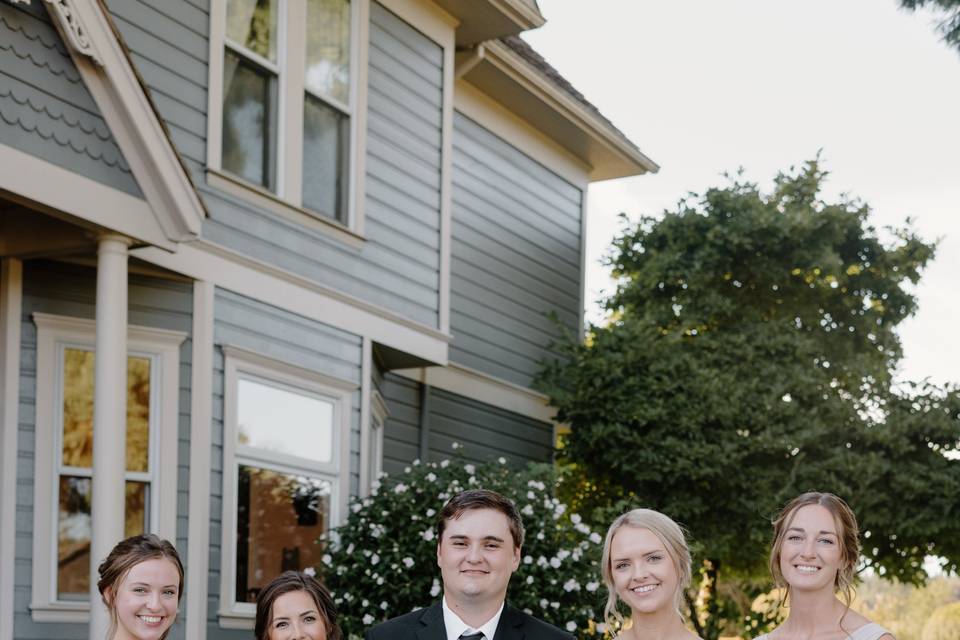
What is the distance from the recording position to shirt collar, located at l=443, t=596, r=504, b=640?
16.4 ft

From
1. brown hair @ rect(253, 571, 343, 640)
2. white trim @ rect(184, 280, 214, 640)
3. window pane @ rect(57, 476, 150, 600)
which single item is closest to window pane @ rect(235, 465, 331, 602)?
white trim @ rect(184, 280, 214, 640)

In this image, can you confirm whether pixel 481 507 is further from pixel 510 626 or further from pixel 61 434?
pixel 61 434

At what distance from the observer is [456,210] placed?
15.1 metres

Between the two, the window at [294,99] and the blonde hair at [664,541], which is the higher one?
the window at [294,99]

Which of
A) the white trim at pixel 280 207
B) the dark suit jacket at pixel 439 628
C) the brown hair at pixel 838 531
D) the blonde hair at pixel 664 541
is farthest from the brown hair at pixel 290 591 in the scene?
the white trim at pixel 280 207

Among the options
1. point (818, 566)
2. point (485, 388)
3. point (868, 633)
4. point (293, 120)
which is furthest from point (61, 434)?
point (485, 388)

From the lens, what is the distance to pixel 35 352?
898 cm

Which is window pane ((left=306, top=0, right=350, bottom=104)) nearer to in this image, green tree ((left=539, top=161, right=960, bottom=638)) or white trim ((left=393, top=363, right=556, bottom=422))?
white trim ((left=393, top=363, right=556, bottom=422))

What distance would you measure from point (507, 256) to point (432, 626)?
11207 mm

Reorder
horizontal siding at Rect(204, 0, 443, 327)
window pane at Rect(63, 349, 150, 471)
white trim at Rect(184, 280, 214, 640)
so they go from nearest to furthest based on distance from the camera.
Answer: window pane at Rect(63, 349, 150, 471)
white trim at Rect(184, 280, 214, 640)
horizontal siding at Rect(204, 0, 443, 327)

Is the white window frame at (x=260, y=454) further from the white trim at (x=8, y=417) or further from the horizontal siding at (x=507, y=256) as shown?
the horizontal siding at (x=507, y=256)

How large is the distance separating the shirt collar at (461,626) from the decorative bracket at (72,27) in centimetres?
431

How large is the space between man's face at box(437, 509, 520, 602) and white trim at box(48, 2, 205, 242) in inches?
166

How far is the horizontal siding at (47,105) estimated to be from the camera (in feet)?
25.5
